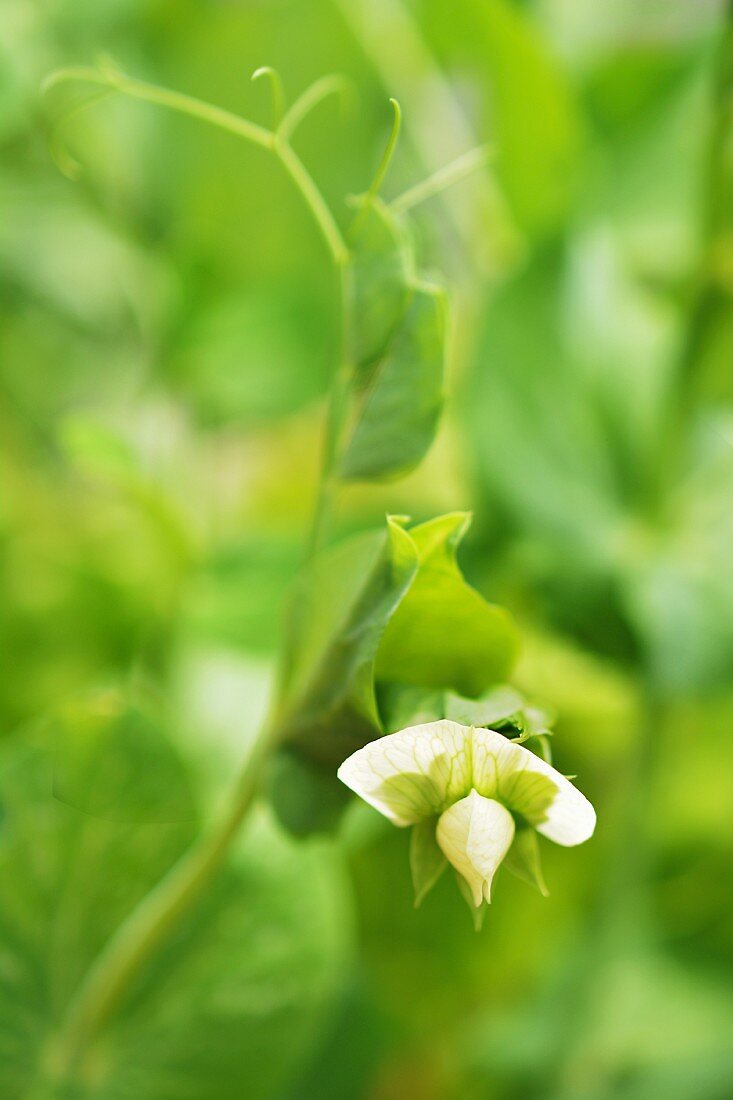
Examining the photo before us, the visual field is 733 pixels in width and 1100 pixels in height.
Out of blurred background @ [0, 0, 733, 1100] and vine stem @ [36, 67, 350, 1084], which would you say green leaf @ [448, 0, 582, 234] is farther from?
vine stem @ [36, 67, 350, 1084]

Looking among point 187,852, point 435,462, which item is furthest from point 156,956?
point 435,462

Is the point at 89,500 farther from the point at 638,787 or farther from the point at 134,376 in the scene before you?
the point at 638,787

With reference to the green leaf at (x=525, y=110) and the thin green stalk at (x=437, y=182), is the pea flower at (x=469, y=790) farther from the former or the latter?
the green leaf at (x=525, y=110)

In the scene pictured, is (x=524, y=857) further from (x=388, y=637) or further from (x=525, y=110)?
(x=525, y=110)

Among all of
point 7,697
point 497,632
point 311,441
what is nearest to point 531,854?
point 497,632

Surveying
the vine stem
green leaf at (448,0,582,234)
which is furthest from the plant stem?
green leaf at (448,0,582,234)
